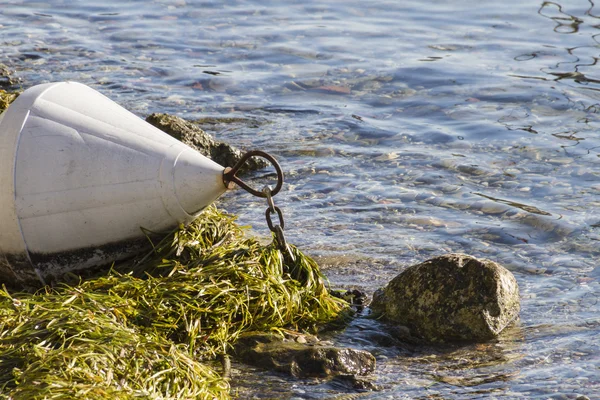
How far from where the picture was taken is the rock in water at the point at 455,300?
5.23 meters

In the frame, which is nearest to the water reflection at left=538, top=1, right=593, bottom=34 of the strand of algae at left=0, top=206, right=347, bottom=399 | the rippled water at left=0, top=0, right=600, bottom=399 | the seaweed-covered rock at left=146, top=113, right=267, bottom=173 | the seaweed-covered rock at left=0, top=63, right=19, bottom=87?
the rippled water at left=0, top=0, right=600, bottom=399

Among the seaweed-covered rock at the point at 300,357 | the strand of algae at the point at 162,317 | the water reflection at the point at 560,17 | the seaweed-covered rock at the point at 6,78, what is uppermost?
the water reflection at the point at 560,17

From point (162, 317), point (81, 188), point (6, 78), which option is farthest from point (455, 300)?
point (6, 78)

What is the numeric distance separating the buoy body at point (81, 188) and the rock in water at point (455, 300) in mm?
1377

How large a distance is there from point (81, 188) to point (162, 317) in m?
0.89

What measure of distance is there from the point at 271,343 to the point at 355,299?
109 centimetres

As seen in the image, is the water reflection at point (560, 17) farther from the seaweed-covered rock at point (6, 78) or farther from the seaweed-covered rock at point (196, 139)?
the seaweed-covered rock at point (6, 78)

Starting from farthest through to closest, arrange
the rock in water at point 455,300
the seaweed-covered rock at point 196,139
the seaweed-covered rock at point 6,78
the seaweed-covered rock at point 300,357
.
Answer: the seaweed-covered rock at point 6,78, the seaweed-covered rock at point 196,139, the rock in water at point 455,300, the seaweed-covered rock at point 300,357

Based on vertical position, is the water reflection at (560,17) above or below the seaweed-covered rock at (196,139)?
above

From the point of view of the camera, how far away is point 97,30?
15.1m

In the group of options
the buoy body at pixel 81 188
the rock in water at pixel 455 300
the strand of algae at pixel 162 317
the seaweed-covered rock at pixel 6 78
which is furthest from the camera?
the seaweed-covered rock at pixel 6 78

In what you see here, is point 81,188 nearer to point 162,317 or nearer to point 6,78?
point 162,317

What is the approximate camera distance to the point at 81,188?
490cm

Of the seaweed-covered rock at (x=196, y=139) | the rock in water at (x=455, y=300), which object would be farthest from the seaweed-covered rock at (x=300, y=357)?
the seaweed-covered rock at (x=196, y=139)
